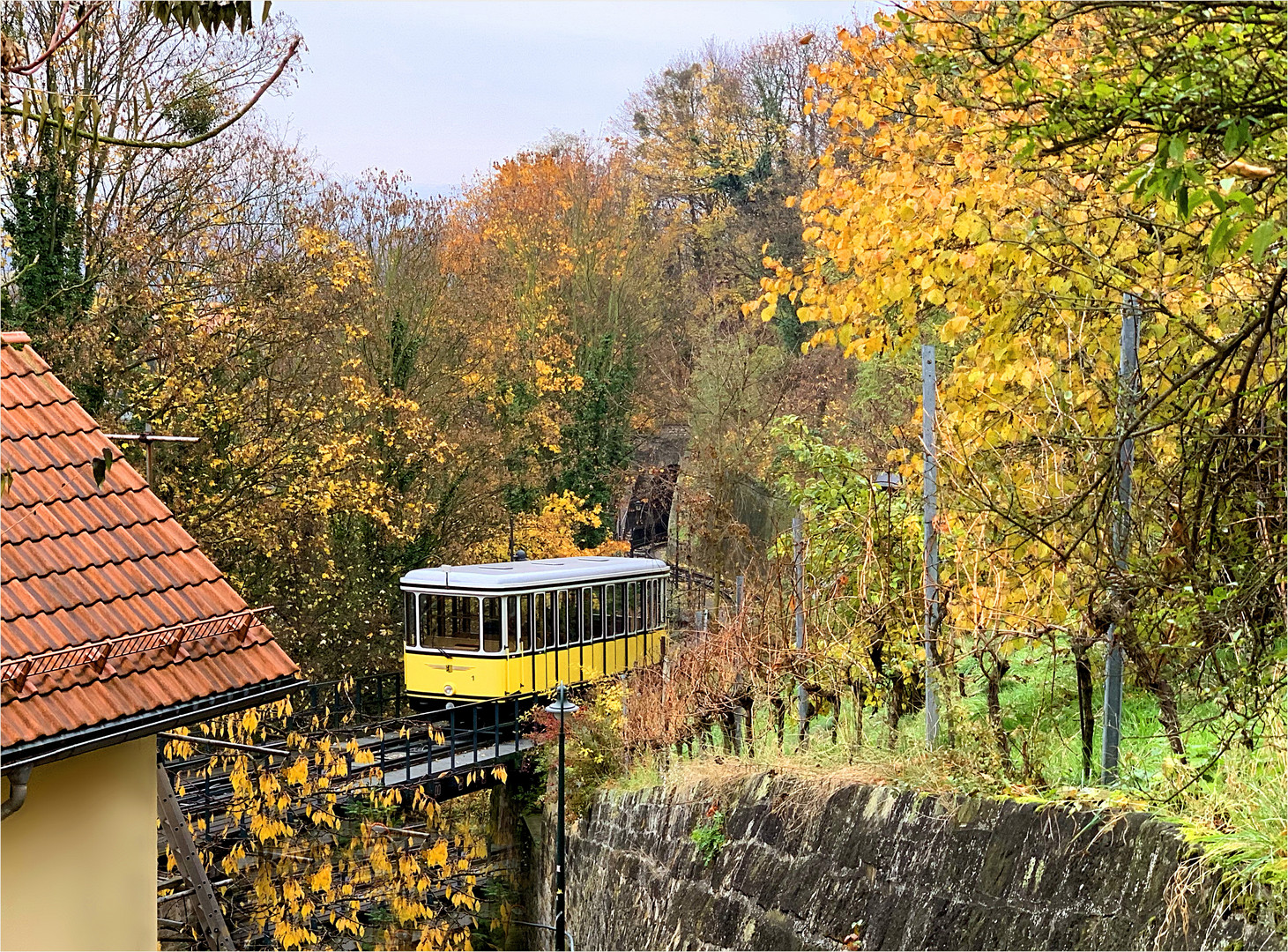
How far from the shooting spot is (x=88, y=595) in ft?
19.9

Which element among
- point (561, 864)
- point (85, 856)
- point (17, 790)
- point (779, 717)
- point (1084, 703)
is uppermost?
point (1084, 703)

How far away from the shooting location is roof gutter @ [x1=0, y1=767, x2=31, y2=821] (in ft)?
17.3

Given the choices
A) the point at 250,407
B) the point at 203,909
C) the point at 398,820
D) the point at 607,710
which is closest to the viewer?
the point at 203,909

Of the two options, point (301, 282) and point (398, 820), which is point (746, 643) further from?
point (301, 282)

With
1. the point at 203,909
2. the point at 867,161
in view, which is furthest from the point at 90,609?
the point at 867,161

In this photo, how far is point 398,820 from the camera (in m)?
17.6

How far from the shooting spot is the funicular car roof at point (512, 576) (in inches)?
777

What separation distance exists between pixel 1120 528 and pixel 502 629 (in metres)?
14.9

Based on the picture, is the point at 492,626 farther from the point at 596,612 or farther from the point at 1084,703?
the point at 1084,703

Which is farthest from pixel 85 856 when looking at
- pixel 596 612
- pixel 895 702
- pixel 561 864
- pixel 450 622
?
pixel 596 612

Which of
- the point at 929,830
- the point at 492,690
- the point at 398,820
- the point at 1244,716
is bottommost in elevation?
the point at 398,820

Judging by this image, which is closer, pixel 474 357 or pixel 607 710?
pixel 607 710

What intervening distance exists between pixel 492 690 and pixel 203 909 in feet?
36.8

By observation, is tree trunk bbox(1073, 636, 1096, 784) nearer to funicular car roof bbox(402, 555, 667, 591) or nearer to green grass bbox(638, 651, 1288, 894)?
green grass bbox(638, 651, 1288, 894)
